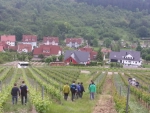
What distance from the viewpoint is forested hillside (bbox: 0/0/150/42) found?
391 feet

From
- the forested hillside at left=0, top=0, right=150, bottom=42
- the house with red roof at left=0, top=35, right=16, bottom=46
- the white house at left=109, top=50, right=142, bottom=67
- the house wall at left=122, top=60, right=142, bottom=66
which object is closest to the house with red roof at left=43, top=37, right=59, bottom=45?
the forested hillside at left=0, top=0, right=150, bottom=42

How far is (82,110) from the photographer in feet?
52.0

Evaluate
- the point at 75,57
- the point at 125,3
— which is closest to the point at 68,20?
the point at 125,3

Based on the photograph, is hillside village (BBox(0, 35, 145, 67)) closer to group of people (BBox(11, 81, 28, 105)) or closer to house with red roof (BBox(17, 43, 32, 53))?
house with red roof (BBox(17, 43, 32, 53))

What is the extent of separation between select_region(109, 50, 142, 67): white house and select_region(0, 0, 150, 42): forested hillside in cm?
3399

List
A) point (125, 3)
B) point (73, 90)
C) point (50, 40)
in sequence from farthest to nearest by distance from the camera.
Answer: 1. point (125, 3)
2. point (50, 40)
3. point (73, 90)

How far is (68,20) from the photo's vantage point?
144 meters

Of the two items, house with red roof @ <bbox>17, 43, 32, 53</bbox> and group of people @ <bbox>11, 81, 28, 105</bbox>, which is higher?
house with red roof @ <bbox>17, 43, 32, 53</bbox>

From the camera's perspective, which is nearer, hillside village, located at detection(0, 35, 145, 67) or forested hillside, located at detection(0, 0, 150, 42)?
hillside village, located at detection(0, 35, 145, 67)

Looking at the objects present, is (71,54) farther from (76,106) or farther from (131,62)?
(76,106)

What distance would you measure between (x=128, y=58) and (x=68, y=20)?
71210 mm

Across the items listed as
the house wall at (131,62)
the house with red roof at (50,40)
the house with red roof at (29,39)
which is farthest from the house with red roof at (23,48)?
the house wall at (131,62)

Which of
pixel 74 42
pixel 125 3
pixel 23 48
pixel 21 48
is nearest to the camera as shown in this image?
pixel 21 48

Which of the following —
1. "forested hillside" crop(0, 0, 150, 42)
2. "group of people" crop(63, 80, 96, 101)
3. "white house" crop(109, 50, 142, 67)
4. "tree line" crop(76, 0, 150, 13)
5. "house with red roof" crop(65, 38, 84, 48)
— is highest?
"tree line" crop(76, 0, 150, 13)
